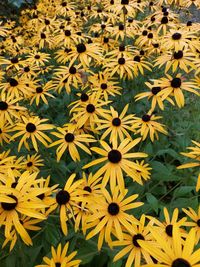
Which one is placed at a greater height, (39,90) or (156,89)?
(156,89)

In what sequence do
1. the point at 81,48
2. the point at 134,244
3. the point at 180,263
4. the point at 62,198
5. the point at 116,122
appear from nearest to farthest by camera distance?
the point at 180,263, the point at 134,244, the point at 62,198, the point at 116,122, the point at 81,48

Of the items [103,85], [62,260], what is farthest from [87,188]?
[103,85]

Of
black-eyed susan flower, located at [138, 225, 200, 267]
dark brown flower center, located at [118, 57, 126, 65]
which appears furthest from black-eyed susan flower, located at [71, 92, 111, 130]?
black-eyed susan flower, located at [138, 225, 200, 267]

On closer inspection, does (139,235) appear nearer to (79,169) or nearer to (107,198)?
(107,198)

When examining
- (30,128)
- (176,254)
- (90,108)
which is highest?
(176,254)

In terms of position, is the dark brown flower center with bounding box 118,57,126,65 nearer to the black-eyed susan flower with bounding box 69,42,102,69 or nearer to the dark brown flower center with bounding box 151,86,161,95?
the black-eyed susan flower with bounding box 69,42,102,69

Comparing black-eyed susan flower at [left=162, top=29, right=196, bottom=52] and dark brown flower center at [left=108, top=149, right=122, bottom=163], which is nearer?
dark brown flower center at [left=108, top=149, right=122, bottom=163]

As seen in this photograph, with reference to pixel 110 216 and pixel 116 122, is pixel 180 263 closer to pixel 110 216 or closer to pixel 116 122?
pixel 110 216

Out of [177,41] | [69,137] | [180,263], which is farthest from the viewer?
[177,41]

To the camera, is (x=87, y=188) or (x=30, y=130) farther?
(x=30, y=130)

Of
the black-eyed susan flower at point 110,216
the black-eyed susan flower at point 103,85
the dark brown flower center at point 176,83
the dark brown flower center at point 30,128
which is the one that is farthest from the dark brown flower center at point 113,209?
the black-eyed susan flower at point 103,85

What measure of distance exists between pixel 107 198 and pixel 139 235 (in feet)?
0.89

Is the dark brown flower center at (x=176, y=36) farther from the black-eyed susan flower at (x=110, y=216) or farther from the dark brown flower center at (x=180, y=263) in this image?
the dark brown flower center at (x=180, y=263)

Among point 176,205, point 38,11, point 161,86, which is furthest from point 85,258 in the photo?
point 38,11
